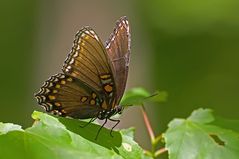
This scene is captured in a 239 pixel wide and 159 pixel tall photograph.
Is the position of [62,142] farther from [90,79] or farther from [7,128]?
[90,79]

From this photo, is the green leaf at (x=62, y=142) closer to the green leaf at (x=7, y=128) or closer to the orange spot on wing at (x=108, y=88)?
the green leaf at (x=7, y=128)

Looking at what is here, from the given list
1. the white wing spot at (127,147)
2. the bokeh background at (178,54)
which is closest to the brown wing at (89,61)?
the white wing spot at (127,147)

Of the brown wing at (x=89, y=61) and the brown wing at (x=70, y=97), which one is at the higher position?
the brown wing at (x=89, y=61)

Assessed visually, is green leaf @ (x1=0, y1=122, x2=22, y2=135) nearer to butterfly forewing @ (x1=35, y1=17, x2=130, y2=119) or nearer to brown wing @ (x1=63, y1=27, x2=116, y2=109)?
butterfly forewing @ (x1=35, y1=17, x2=130, y2=119)

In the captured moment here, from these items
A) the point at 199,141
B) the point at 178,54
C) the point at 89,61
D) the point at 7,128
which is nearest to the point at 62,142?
the point at 7,128

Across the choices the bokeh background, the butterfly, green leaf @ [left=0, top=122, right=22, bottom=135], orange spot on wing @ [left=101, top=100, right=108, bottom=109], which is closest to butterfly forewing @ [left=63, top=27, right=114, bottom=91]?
the butterfly
